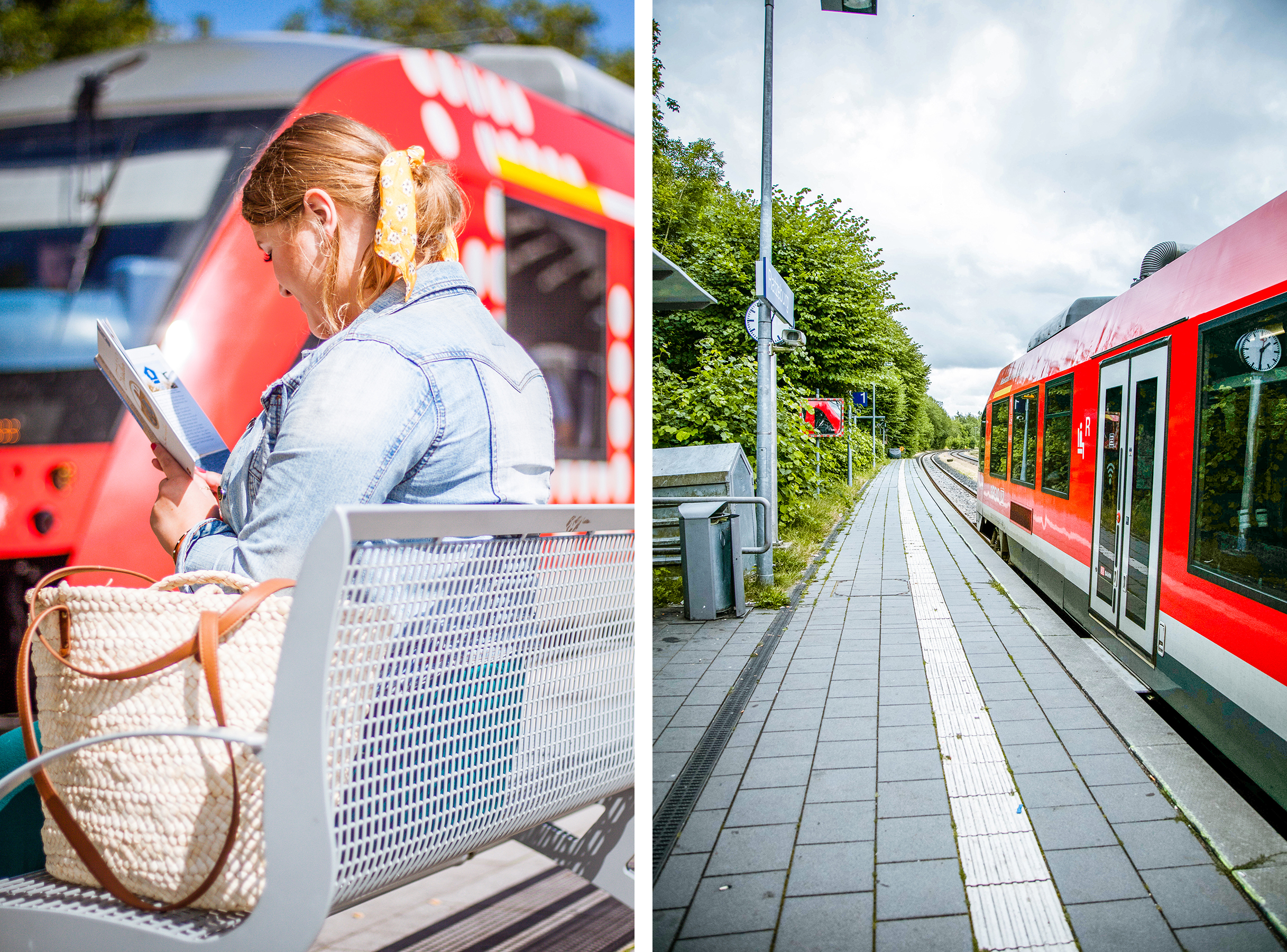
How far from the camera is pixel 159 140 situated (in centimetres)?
227

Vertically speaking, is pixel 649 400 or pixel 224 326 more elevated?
pixel 224 326

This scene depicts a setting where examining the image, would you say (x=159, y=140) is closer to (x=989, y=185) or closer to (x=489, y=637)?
(x=489, y=637)

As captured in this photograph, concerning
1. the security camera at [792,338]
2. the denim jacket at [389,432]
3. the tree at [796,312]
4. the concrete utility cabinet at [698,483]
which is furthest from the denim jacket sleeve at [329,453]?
the concrete utility cabinet at [698,483]

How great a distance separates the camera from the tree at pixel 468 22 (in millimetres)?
2494

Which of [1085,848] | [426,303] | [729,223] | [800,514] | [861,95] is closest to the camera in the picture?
[426,303]

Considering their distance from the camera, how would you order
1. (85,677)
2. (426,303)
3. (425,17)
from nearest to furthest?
(85,677) < (426,303) < (425,17)

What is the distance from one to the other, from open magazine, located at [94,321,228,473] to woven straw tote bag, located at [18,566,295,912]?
1.25ft

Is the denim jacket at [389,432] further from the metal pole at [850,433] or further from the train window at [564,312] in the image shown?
the metal pole at [850,433]

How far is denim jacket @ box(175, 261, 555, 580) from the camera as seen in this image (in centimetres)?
122

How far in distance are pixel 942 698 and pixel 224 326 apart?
2.09 metres

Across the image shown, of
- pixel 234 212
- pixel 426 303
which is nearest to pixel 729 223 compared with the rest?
pixel 426 303

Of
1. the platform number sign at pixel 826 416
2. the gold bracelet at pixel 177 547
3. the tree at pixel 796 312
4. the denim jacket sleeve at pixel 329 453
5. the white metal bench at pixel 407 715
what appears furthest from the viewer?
the platform number sign at pixel 826 416

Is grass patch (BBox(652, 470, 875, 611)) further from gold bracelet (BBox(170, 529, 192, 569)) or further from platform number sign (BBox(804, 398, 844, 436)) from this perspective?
gold bracelet (BBox(170, 529, 192, 569))

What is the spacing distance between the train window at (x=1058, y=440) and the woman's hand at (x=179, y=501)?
221 cm
